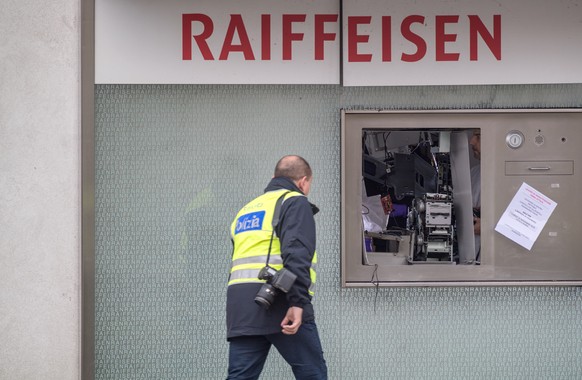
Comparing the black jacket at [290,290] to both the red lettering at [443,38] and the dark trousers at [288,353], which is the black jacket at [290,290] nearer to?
the dark trousers at [288,353]

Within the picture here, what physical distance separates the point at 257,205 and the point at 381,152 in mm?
1660

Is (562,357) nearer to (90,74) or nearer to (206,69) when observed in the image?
(206,69)

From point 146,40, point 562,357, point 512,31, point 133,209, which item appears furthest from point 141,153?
point 562,357

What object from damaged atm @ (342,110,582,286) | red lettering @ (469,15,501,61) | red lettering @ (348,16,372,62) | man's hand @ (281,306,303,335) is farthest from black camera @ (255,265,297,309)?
red lettering @ (469,15,501,61)

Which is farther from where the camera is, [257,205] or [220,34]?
[220,34]

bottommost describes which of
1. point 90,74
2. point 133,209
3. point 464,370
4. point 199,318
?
point 464,370

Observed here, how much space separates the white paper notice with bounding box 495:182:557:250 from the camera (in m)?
6.21

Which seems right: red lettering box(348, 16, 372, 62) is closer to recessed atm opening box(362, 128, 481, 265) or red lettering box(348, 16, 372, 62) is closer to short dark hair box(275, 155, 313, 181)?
recessed atm opening box(362, 128, 481, 265)

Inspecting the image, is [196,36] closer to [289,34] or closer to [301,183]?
[289,34]

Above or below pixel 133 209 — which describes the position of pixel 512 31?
above

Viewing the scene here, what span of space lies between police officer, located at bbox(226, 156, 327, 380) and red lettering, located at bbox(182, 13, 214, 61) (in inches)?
65.0

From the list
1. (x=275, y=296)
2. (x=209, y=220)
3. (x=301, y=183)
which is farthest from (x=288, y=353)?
(x=209, y=220)

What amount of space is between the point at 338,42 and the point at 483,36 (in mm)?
1016

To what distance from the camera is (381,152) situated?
20.6 ft
